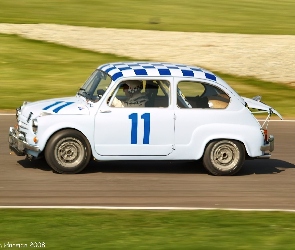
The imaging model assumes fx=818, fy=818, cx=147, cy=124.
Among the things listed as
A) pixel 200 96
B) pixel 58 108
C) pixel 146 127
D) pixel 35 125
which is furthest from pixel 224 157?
pixel 35 125

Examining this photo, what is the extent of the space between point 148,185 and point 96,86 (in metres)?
Answer: 1.91

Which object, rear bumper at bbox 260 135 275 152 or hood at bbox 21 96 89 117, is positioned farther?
rear bumper at bbox 260 135 275 152

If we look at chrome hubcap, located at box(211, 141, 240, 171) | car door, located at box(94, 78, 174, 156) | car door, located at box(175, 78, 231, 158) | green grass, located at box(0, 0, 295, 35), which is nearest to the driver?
car door, located at box(94, 78, 174, 156)

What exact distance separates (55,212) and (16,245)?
81.9 inches

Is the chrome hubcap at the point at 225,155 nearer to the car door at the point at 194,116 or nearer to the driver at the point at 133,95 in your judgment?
the car door at the point at 194,116

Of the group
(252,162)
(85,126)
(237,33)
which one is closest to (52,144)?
(85,126)

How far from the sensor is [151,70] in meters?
12.7

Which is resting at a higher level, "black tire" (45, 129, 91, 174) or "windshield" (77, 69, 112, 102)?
"windshield" (77, 69, 112, 102)

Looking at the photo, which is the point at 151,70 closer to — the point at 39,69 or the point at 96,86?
the point at 96,86

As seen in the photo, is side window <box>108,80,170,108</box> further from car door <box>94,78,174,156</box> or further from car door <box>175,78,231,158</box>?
car door <box>175,78,231,158</box>

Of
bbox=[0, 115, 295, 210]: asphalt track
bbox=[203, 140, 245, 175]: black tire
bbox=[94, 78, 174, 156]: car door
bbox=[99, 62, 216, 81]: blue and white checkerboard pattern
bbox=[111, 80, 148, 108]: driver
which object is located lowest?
bbox=[0, 115, 295, 210]: asphalt track

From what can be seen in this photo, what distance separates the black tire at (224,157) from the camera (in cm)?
1272

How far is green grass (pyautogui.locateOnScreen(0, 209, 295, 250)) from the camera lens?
319 inches

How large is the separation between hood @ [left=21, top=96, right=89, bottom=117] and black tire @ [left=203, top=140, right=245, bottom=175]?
6.66ft
